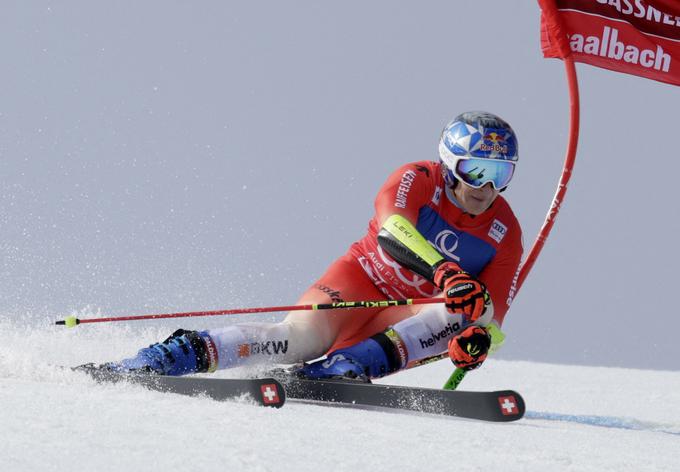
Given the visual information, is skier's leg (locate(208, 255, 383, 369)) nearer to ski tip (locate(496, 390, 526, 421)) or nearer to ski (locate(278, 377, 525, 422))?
ski (locate(278, 377, 525, 422))

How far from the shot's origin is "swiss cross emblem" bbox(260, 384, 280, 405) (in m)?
4.03

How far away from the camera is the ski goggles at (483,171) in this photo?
500 cm

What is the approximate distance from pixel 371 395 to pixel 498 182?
128 centimetres

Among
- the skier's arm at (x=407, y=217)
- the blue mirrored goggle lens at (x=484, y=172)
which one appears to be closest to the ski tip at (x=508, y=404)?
the skier's arm at (x=407, y=217)

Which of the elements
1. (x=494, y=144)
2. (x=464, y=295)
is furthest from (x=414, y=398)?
(x=494, y=144)

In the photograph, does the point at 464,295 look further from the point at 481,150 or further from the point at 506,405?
the point at 481,150

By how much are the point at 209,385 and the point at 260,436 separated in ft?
2.82

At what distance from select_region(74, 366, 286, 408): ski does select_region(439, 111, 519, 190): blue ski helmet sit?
158 centimetres

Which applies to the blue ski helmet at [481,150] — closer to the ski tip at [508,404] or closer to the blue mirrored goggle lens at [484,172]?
the blue mirrored goggle lens at [484,172]

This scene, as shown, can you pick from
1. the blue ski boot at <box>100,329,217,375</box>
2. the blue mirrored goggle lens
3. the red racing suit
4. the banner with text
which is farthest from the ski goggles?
the banner with text

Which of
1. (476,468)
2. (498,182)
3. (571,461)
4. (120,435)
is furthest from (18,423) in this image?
(498,182)

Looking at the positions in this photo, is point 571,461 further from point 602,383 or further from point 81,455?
point 602,383

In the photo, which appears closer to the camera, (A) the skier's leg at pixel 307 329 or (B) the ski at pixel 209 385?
(B) the ski at pixel 209 385

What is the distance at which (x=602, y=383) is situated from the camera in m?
8.12
